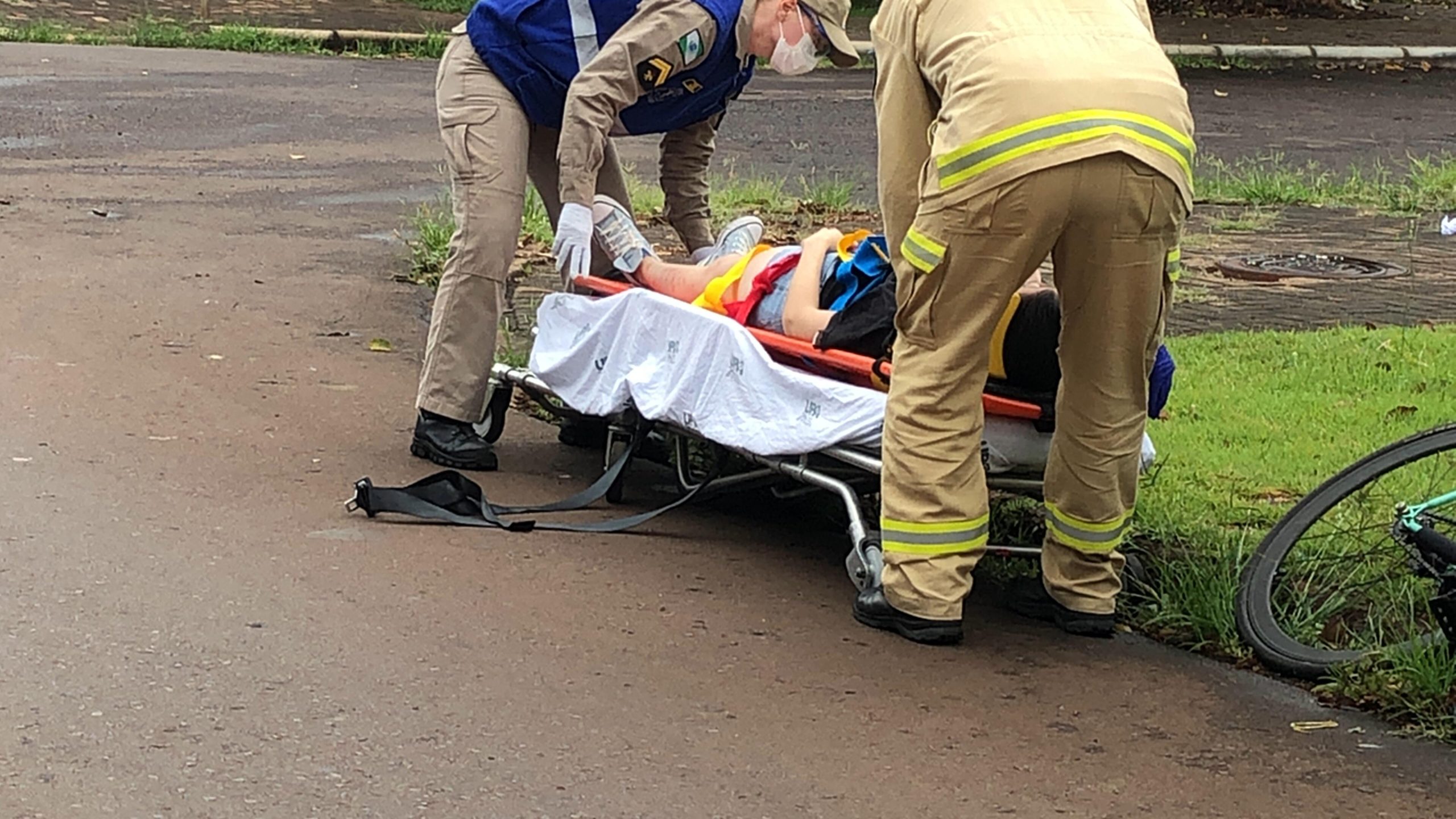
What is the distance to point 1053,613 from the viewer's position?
16.1ft

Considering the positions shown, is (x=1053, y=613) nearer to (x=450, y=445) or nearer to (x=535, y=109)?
(x=450, y=445)

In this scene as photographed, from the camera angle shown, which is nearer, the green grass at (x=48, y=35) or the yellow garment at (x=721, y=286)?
the yellow garment at (x=721, y=286)

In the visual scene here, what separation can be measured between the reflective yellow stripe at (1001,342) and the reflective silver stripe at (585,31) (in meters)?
1.77

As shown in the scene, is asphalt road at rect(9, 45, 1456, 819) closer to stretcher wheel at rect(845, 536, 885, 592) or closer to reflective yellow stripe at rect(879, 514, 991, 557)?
stretcher wheel at rect(845, 536, 885, 592)

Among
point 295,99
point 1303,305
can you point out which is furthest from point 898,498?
point 295,99

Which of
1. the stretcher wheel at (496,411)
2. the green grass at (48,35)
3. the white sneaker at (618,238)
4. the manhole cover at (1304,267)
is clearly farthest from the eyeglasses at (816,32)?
the green grass at (48,35)

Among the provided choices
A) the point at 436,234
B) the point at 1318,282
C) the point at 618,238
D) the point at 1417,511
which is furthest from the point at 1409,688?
the point at 436,234

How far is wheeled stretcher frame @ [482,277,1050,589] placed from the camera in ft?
16.1

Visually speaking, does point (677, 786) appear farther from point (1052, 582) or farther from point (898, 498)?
point (1052, 582)

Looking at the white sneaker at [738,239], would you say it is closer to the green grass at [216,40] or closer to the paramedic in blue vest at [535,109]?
the paramedic in blue vest at [535,109]

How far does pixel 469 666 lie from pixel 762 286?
69.1 inches

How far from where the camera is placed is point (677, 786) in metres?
3.86

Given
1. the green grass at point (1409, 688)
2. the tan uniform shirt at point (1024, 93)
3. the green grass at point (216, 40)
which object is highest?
the tan uniform shirt at point (1024, 93)

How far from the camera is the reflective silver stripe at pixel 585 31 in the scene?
611cm
